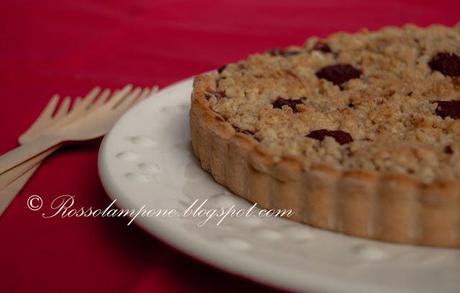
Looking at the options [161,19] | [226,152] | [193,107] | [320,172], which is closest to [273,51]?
[193,107]

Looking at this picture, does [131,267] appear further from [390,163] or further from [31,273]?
[390,163]

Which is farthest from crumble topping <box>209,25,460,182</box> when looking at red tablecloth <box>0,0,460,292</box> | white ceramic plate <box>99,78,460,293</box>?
red tablecloth <box>0,0,460,292</box>

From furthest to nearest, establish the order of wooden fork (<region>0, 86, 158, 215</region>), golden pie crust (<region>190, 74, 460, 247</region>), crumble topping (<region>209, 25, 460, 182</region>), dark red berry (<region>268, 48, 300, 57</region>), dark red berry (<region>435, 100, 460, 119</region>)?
dark red berry (<region>268, 48, 300, 57</region>), wooden fork (<region>0, 86, 158, 215</region>), dark red berry (<region>435, 100, 460, 119</region>), crumble topping (<region>209, 25, 460, 182</region>), golden pie crust (<region>190, 74, 460, 247</region>)

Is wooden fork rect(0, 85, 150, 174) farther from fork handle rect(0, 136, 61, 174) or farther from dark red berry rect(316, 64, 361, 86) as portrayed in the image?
dark red berry rect(316, 64, 361, 86)

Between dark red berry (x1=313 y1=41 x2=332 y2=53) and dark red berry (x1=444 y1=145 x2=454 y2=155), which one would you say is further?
dark red berry (x1=313 y1=41 x2=332 y2=53)

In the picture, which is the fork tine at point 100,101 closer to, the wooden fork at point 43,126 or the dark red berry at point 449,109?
the wooden fork at point 43,126

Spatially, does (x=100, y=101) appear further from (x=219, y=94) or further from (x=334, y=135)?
(x=334, y=135)

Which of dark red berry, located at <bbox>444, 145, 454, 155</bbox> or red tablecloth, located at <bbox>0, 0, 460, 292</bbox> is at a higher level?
dark red berry, located at <bbox>444, 145, 454, 155</bbox>

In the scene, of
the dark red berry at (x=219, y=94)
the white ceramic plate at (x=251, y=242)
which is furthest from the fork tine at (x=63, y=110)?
the dark red berry at (x=219, y=94)
